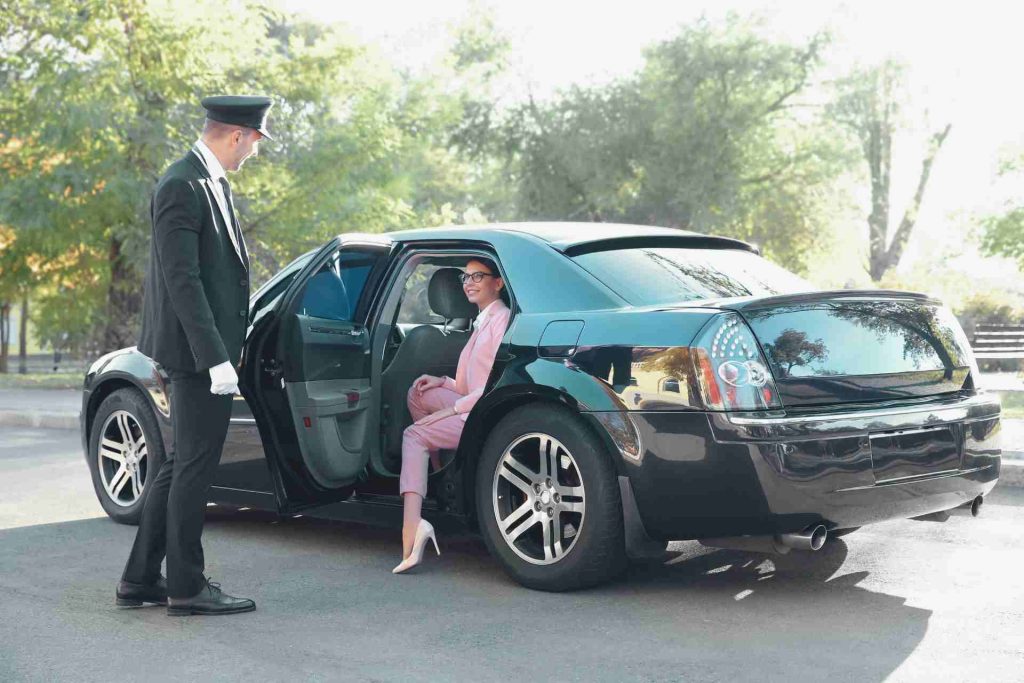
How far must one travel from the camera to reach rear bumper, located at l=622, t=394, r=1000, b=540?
486 centimetres

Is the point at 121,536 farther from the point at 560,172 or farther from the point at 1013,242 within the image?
the point at 560,172

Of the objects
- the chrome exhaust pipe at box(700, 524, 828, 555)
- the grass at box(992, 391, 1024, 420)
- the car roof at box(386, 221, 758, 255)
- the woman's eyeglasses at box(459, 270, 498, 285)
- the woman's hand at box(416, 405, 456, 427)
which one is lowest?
the grass at box(992, 391, 1024, 420)

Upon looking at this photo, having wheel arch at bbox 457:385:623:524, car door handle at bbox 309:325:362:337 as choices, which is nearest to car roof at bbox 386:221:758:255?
car door handle at bbox 309:325:362:337

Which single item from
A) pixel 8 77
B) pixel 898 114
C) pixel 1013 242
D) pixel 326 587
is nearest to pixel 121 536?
pixel 326 587

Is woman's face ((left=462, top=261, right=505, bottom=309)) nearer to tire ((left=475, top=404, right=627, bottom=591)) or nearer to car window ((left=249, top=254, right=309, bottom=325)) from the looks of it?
tire ((left=475, top=404, right=627, bottom=591))

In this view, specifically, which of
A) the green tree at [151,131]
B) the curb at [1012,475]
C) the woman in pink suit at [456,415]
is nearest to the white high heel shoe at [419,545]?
the woman in pink suit at [456,415]

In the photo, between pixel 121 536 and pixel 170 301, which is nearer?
pixel 170 301

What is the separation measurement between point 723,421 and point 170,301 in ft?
7.02

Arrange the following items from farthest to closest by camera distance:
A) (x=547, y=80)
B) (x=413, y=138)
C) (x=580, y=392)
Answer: (x=547, y=80) < (x=413, y=138) < (x=580, y=392)

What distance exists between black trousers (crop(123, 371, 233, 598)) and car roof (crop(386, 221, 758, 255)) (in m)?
1.50

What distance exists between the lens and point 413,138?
86.3ft

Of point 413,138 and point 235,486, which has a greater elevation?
point 413,138

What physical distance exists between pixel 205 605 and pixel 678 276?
237 cm

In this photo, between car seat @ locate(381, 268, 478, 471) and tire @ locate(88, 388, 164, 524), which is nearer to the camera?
car seat @ locate(381, 268, 478, 471)
